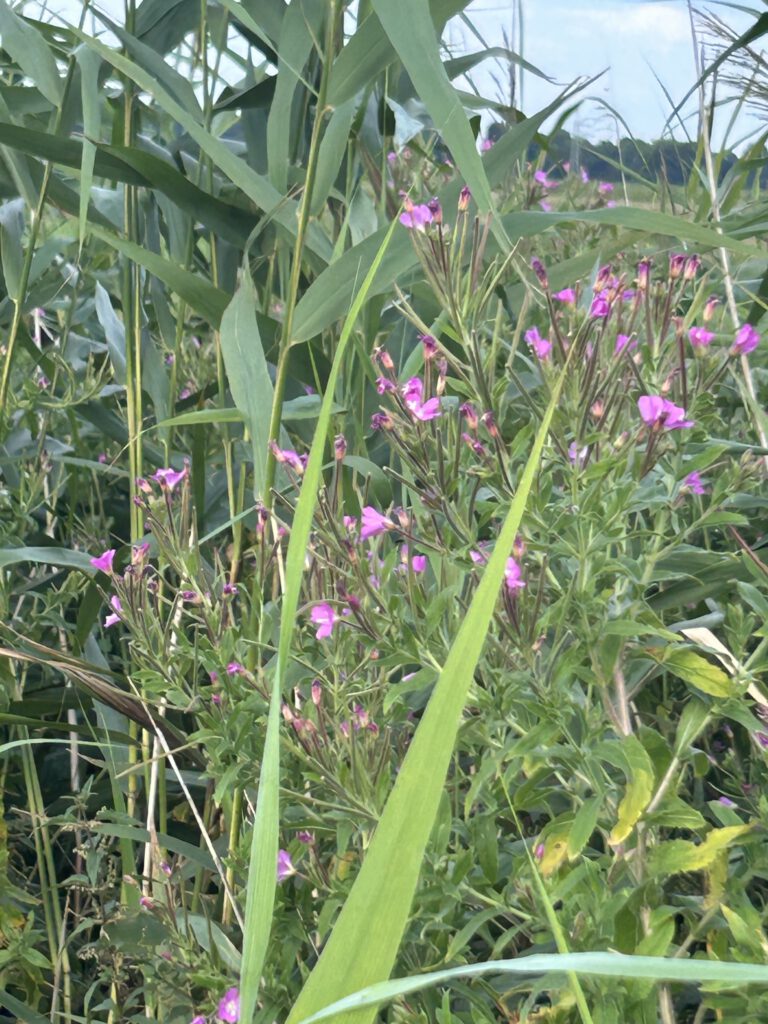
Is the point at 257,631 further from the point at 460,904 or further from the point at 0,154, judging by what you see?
the point at 0,154

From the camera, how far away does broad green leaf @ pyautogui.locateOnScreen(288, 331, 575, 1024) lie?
1.43 ft

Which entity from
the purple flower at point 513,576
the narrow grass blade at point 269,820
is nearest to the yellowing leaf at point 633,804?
the purple flower at point 513,576

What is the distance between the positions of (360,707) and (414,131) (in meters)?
0.55

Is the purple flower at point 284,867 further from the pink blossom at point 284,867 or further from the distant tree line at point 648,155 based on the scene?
the distant tree line at point 648,155

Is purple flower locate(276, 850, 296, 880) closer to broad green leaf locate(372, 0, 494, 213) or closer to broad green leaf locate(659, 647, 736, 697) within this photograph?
broad green leaf locate(659, 647, 736, 697)

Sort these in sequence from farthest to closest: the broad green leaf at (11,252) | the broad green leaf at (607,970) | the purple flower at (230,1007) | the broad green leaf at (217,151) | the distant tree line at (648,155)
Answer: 1. the distant tree line at (648,155)
2. the broad green leaf at (11,252)
3. the broad green leaf at (217,151)
4. the purple flower at (230,1007)
5. the broad green leaf at (607,970)

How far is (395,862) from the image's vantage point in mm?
437

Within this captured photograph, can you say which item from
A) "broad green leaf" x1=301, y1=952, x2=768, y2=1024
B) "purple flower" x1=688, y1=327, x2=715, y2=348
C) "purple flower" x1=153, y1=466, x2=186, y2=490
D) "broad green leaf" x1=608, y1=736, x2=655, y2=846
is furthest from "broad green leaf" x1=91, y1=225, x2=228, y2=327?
"broad green leaf" x1=301, y1=952, x2=768, y2=1024

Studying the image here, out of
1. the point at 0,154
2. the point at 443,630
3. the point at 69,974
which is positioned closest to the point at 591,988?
the point at 443,630

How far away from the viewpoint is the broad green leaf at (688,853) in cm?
70

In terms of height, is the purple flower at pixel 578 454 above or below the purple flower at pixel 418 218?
below

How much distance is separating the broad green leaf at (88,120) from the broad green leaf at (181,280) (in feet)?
0.13

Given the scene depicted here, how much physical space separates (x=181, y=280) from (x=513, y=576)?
504 mm

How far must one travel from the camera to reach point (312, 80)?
46.6 inches
